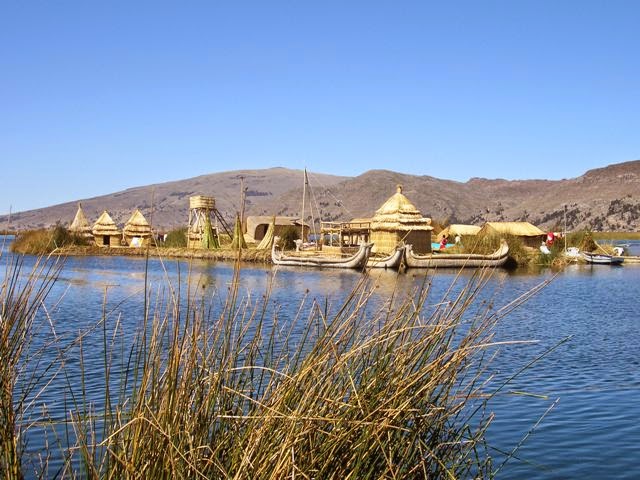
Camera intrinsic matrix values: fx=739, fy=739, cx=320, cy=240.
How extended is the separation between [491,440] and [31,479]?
13.3ft

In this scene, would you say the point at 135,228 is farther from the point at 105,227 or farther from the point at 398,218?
the point at 398,218

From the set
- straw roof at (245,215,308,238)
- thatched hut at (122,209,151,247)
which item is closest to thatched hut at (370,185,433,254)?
straw roof at (245,215,308,238)

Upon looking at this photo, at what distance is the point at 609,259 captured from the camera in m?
39.3

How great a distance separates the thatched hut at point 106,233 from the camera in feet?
165

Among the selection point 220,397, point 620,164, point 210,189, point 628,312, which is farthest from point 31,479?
point 210,189

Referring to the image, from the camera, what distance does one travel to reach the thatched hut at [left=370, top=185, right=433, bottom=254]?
36156mm

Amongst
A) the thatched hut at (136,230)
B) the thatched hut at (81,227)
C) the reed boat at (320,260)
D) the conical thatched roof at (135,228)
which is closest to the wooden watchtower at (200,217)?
the thatched hut at (136,230)

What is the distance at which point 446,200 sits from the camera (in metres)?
139

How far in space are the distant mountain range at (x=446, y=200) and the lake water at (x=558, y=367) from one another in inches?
2731

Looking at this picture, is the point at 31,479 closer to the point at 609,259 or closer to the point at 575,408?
the point at 575,408

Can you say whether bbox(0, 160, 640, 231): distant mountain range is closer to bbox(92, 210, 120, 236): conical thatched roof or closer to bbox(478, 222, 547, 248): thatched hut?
bbox(92, 210, 120, 236): conical thatched roof

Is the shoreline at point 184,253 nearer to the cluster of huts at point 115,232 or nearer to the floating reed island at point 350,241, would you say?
the floating reed island at point 350,241

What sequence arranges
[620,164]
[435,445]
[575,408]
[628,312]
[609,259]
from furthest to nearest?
[620,164], [609,259], [628,312], [575,408], [435,445]

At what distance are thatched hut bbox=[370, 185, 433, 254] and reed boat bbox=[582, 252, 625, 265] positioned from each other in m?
9.37
